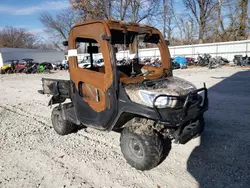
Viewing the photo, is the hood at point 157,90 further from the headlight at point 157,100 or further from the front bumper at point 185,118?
the front bumper at point 185,118

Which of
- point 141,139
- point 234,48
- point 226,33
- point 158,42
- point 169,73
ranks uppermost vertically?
point 226,33

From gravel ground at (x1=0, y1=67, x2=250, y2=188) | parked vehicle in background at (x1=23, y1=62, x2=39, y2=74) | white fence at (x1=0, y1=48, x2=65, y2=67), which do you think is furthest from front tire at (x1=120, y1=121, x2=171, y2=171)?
white fence at (x1=0, y1=48, x2=65, y2=67)

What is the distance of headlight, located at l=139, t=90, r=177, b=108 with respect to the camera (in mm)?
2588

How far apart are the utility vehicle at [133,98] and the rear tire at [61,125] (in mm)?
457

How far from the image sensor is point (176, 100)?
2637mm

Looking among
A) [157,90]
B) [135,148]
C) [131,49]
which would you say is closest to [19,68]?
[131,49]

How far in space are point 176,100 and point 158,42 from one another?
4.51ft

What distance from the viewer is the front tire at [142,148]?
8.74 feet

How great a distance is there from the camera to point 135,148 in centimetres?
285

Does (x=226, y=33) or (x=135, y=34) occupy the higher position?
(x=226, y=33)

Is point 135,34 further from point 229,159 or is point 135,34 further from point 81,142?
point 229,159

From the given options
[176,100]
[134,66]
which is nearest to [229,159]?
[176,100]

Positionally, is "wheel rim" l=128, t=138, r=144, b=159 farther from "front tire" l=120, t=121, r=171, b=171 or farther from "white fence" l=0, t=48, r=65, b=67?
"white fence" l=0, t=48, r=65, b=67

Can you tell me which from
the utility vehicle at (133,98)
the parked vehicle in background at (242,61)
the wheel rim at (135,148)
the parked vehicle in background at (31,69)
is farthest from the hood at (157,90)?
the parked vehicle in background at (31,69)
